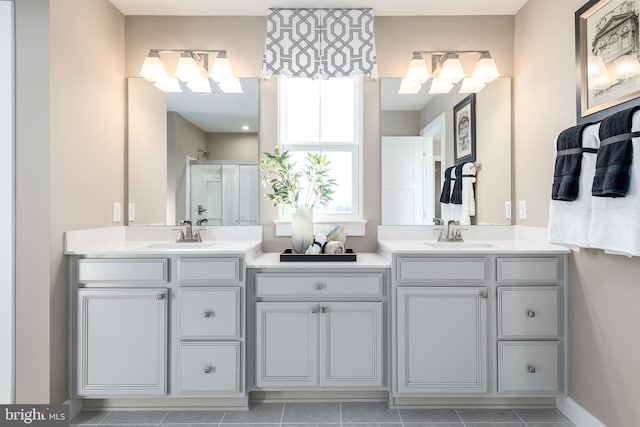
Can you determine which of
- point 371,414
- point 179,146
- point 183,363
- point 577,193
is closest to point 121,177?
point 179,146

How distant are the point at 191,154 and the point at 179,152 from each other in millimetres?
83

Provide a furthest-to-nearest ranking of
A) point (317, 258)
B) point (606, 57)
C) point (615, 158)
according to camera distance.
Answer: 1. point (317, 258)
2. point (606, 57)
3. point (615, 158)

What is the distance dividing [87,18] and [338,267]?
79.1 inches

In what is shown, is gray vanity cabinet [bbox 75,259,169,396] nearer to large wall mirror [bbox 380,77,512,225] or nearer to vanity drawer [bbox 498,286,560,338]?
large wall mirror [bbox 380,77,512,225]

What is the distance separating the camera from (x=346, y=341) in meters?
2.16

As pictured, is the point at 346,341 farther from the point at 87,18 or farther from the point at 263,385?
the point at 87,18

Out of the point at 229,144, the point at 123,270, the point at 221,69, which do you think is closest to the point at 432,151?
the point at 229,144

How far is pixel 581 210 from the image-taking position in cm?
→ 185

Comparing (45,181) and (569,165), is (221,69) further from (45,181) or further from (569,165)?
(569,165)

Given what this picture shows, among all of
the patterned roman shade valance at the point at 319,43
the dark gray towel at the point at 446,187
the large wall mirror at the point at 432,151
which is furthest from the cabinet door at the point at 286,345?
the patterned roman shade valance at the point at 319,43

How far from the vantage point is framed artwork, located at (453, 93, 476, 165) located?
2.69 meters

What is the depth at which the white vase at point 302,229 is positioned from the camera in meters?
2.46

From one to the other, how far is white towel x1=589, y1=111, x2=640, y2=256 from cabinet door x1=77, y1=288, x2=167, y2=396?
6.87ft

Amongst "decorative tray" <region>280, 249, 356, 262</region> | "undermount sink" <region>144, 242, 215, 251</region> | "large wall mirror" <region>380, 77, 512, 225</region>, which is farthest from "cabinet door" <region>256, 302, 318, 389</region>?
"large wall mirror" <region>380, 77, 512, 225</region>
